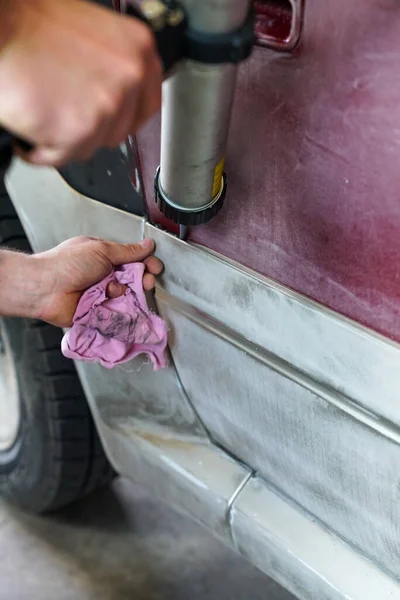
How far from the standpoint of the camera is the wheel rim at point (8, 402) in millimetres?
1520

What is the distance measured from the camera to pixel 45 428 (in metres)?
1.45

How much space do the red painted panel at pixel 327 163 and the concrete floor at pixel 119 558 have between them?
1.02 meters

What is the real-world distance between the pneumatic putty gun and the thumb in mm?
144

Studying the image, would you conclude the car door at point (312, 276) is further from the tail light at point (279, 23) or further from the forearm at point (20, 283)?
the forearm at point (20, 283)

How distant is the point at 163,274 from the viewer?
3.09 ft

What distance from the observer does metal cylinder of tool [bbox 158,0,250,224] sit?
549mm

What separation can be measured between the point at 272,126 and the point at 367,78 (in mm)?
128

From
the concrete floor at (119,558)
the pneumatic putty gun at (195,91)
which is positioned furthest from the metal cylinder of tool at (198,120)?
the concrete floor at (119,558)

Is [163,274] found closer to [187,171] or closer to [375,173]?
[187,171]

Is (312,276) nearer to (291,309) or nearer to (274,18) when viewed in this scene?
(291,309)

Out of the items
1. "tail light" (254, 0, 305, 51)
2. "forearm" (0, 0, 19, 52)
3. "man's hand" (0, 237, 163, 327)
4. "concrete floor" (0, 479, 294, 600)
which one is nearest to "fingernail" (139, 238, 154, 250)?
"man's hand" (0, 237, 163, 327)

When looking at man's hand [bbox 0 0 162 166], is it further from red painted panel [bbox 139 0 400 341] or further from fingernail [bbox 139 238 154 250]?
fingernail [bbox 139 238 154 250]

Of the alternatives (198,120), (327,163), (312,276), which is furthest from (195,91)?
(312,276)

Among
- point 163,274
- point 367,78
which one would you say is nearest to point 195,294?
point 163,274
